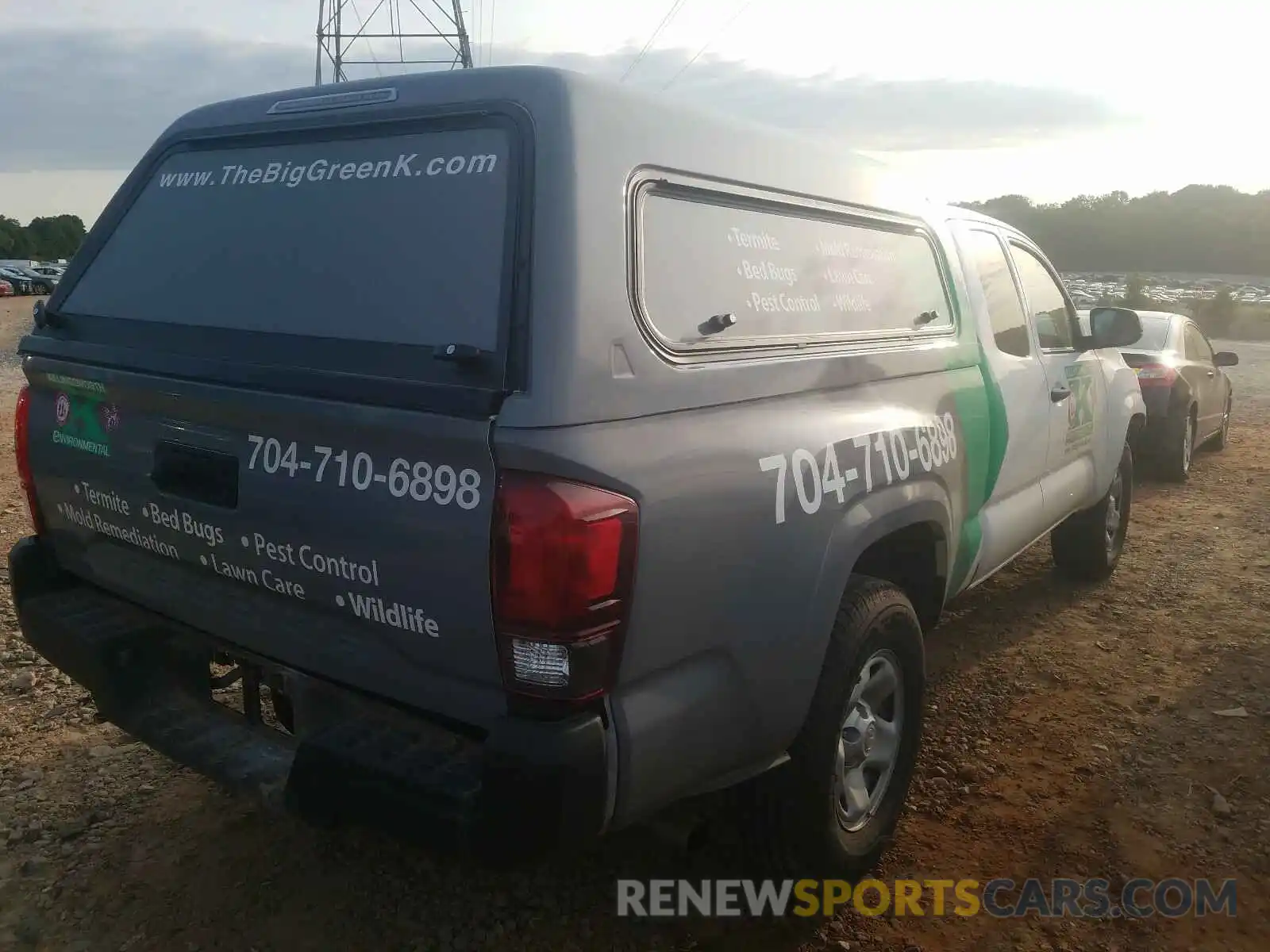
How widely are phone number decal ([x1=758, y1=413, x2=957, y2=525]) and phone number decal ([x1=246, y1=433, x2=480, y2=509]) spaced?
0.73m

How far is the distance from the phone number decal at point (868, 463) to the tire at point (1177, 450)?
5951 mm

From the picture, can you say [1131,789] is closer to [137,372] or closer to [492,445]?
[492,445]

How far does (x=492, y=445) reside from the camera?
1890mm

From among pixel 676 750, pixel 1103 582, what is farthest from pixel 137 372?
pixel 1103 582

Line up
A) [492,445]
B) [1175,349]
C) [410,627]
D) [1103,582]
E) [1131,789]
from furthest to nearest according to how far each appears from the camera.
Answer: [1175,349] < [1103,582] < [1131,789] < [410,627] < [492,445]

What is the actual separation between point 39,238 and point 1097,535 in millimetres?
69116

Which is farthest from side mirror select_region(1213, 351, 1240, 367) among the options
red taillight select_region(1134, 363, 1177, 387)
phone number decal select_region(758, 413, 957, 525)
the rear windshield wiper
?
the rear windshield wiper

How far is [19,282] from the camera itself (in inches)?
1375

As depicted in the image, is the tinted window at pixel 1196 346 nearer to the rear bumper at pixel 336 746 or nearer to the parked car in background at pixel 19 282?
the rear bumper at pixel 336 746

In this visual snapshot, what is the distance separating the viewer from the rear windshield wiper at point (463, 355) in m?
1.96

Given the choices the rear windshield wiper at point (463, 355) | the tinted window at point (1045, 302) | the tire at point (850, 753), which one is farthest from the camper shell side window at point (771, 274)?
the tinted window at point (1045, 302)

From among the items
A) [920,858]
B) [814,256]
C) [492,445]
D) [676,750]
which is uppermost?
[814,256]

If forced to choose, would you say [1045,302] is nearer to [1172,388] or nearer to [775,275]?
[775,275]

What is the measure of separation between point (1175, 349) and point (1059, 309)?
15.0ft
